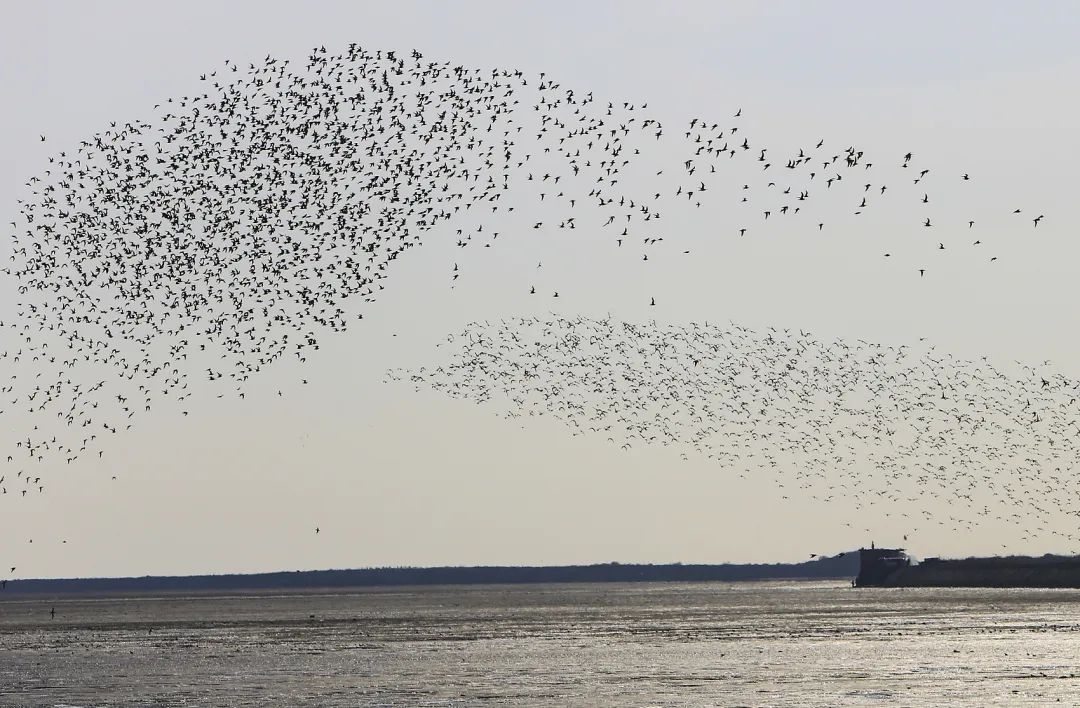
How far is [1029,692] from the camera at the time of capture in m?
55.3

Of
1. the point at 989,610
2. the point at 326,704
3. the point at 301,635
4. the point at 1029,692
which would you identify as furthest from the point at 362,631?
the point at 1029,692

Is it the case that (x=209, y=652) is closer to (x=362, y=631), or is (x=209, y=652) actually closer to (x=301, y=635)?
(x=301, y=635)

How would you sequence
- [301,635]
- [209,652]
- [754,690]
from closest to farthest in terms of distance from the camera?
1. [754,690]
2. [209,652]
3. [301,635]

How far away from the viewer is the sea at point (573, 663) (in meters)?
58.5

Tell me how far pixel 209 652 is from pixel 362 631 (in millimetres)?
27937

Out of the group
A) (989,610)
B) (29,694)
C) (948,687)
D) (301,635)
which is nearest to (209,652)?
(301,635)

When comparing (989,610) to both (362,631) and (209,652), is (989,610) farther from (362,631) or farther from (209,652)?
(209,652)

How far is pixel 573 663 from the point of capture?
7612 cm

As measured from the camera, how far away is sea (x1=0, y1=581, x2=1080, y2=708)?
5853 centimetres

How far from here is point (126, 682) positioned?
229ft

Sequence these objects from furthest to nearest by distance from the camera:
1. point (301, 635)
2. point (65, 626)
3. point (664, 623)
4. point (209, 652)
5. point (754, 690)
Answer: point (65, 626) < point (664, 623) < point (301, 635) < point (209, 652) < point (754, 690)

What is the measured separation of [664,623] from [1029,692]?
69.5m

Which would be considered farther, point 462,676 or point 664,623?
point 664,623

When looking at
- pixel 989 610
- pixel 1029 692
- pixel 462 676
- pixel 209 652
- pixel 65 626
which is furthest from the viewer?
pixel 65 626
